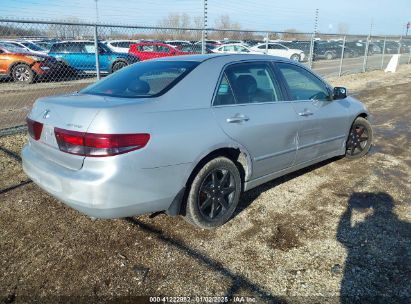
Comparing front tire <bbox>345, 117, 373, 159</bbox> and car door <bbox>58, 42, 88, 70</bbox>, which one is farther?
car door <bbox>58, 42, 88, 70</bbox>

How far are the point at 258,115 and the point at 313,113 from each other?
0.99m

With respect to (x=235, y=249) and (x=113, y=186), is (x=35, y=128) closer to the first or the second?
(x=113, y=186)

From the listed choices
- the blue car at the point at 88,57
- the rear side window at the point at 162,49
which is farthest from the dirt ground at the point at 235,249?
the rear side window at the point at 162,49

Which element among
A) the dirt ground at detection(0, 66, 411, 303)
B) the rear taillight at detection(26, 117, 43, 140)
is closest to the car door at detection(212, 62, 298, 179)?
the dirt ground at detection(0, 66, 411, 303)

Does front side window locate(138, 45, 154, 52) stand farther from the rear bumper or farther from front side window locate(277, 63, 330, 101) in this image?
the rear bumper

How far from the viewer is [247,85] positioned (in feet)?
11.8

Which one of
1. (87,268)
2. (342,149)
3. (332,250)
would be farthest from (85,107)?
(342,149)

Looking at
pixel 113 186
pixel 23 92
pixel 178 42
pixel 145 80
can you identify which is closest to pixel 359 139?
pixel 145 80

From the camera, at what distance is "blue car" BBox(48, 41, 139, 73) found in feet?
46.6

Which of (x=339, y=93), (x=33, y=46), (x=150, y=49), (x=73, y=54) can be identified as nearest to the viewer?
(x=339, y=93)

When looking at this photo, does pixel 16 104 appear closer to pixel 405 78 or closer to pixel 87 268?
pixel 87 268

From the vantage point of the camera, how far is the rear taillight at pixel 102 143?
257cm

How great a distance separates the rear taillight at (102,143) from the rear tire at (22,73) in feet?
37.2

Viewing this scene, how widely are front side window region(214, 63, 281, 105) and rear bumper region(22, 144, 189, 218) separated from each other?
0.86 meters
